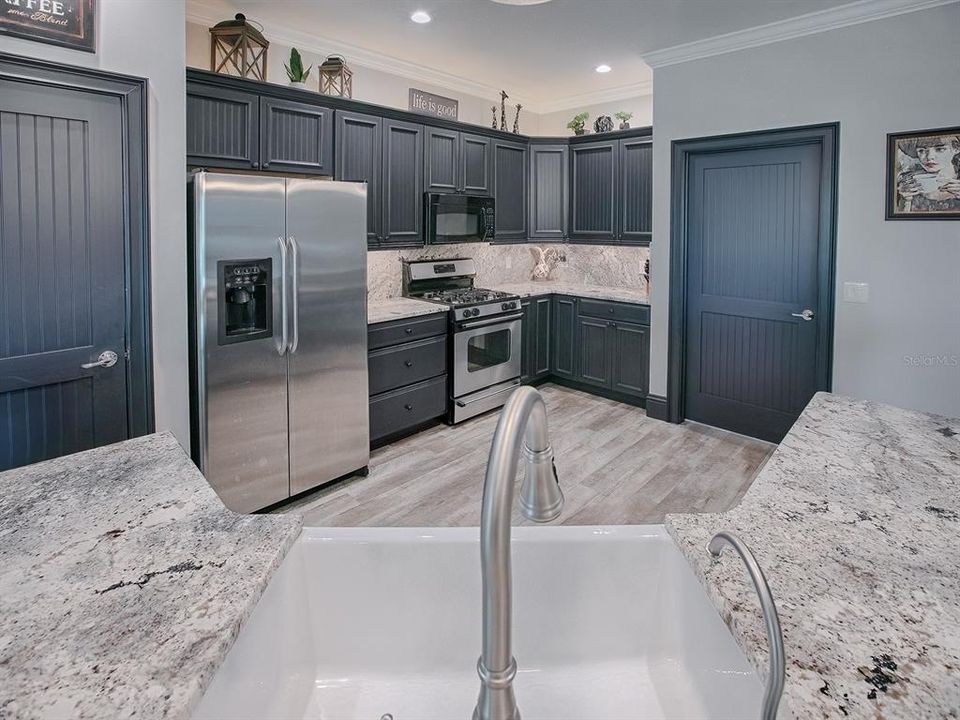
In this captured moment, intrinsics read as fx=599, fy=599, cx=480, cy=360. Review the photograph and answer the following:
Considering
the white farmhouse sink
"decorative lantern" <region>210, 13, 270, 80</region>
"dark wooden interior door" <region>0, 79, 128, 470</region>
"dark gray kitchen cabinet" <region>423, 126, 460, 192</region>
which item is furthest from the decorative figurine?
the white farmhouse sink

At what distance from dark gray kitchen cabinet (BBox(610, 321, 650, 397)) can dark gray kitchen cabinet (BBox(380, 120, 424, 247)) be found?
72.8 inches

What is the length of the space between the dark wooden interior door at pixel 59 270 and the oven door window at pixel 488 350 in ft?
8.08

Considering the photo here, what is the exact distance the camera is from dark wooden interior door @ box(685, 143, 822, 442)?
3.85m

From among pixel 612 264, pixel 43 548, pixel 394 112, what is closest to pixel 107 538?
pixel 43 548

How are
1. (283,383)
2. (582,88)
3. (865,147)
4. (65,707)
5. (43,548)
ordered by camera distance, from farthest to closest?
(582,88), (865,147), (283,383), (43,548), (65,707)

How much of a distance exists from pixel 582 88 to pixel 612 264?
1.61m

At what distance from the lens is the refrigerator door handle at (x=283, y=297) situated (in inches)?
119

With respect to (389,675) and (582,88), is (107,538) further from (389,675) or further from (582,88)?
(582,88)

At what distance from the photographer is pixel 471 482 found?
352cm

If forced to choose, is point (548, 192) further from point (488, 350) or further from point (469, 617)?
point (469, 617)

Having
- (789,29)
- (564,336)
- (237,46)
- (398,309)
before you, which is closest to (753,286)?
(789,29)

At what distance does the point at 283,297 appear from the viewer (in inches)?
121

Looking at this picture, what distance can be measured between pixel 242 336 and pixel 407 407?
4.63 ft

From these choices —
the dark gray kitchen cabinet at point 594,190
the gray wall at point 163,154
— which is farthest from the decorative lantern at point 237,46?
the dark gray kitchen cabinet at point 594,190
